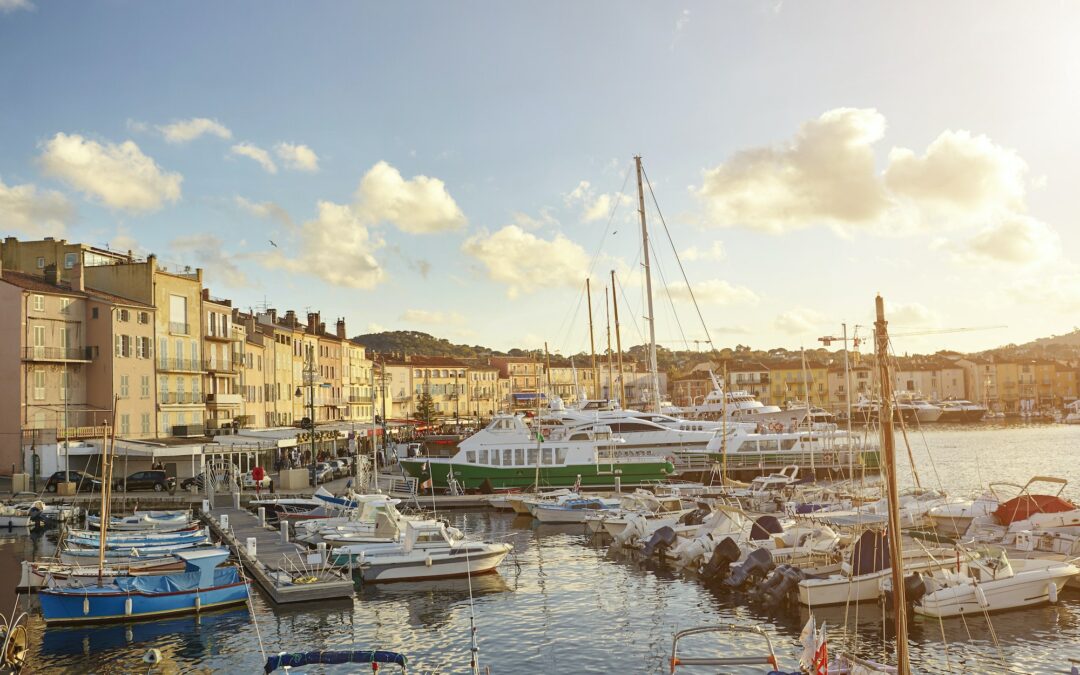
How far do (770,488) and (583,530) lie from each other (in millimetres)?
14493

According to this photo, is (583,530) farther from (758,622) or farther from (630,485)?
(758,622)

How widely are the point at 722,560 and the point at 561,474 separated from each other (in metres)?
27.5

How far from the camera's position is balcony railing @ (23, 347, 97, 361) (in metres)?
56.0

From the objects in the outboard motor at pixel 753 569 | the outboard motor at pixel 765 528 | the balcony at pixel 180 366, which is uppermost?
the balcony at pixel 180 366

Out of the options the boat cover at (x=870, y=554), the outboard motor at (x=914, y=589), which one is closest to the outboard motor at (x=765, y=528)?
the boat cover at (x=870, y=554)

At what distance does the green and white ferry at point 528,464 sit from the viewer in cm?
5803

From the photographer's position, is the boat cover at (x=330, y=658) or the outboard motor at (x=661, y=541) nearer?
the boat cover at (x=330, y=658)

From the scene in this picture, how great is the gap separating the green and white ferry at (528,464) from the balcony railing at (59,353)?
22362mm

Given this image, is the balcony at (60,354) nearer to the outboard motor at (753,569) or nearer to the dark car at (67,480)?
the dark car at (67,480)

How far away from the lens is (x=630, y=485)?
2267 inches

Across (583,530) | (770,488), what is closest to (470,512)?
(583,530)

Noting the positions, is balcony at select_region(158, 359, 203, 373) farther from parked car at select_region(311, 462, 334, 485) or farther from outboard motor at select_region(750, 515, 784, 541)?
outboard motor at select_region(750, 515, 784, 541)

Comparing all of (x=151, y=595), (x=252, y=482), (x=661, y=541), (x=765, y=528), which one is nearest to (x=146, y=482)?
(x=252, y=482)

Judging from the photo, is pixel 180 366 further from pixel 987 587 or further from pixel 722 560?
pixel 987 587
